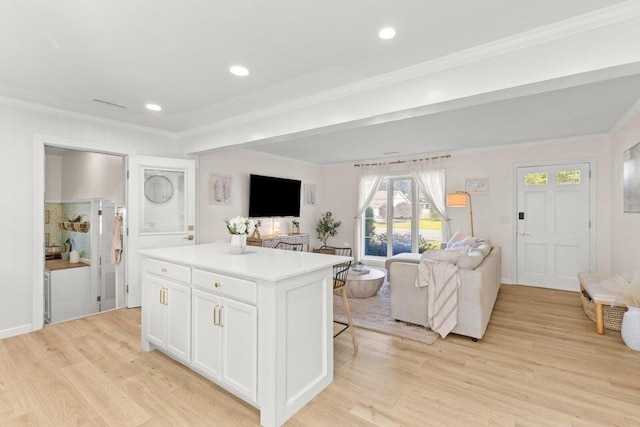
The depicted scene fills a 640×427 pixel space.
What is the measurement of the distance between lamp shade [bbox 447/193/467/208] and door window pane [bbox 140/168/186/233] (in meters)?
4.41

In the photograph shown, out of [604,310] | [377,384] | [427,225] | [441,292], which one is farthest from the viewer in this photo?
[427,225]

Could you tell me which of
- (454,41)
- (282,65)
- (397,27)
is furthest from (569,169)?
(282,65)

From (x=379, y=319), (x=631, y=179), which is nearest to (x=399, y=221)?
(x=379, y=319)

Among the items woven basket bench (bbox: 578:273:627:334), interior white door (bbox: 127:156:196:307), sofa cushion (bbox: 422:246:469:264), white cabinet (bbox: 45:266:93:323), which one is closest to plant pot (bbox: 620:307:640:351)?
woven basket bench (bbox: 578:273:627:334)

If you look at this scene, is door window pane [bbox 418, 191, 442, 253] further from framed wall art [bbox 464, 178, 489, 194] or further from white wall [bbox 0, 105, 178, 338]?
white wall [bbox 0, 105, 178, 338]

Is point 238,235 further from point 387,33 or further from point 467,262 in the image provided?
point 467,262

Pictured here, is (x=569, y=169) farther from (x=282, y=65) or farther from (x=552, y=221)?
(x=282, y=65)

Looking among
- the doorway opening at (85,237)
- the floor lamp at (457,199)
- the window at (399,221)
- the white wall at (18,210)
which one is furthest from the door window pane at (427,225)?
the white wall at (18,210)

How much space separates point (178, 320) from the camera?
2488mm

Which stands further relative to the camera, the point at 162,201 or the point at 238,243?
the point at 162,201

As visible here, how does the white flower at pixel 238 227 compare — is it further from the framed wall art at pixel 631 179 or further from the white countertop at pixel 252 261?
the framed wall art at pixel 631 179

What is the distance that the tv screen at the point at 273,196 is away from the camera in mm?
5762

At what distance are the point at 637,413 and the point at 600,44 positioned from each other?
2342 millimetres

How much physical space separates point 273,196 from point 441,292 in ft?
12.7
